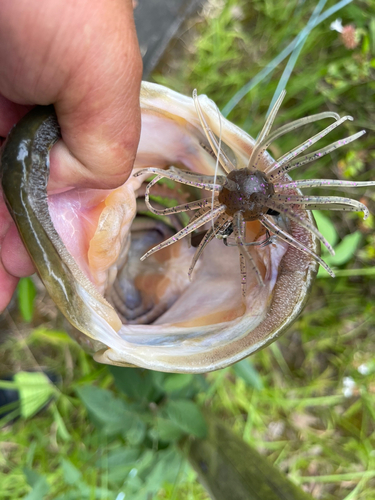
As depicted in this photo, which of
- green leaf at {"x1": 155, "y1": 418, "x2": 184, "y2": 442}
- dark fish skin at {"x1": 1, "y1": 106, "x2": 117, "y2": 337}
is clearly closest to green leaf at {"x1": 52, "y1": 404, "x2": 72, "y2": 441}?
green leaf at {"x1": 155, "y1": 418, "x2": 184, "y2": 442}

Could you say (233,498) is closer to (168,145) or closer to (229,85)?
(168,145)

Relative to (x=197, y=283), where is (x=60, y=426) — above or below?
below

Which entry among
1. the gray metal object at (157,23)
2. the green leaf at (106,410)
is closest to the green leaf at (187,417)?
the green leaf at (106,410)

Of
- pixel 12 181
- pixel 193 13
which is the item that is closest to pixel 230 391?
pixel 12 181

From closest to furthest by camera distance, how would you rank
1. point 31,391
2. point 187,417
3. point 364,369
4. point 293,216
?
point 293,216 → point 187,417 → point 31,391 → point 364,369

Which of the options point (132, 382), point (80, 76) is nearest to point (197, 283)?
point (132, 382)

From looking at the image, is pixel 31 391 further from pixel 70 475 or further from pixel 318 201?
pixel 318 201

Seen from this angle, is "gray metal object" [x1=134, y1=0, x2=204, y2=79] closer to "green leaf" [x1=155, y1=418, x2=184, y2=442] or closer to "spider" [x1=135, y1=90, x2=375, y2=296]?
"spider" [x1=135, y1=90, x2=375, y2=296]
